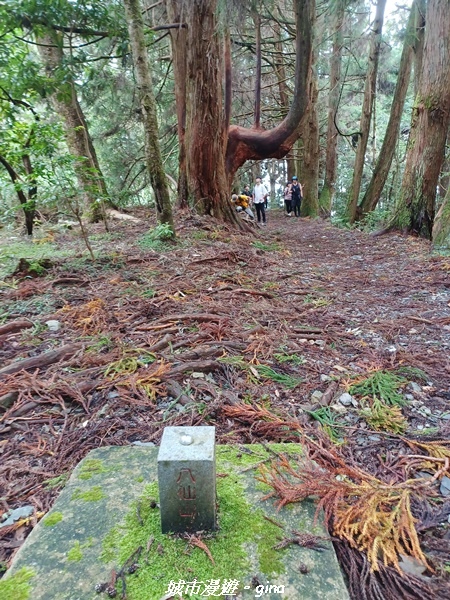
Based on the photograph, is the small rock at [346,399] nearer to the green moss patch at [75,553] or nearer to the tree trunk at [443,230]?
the green moss patch at [75,553]

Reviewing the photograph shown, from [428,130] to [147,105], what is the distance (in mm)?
5574

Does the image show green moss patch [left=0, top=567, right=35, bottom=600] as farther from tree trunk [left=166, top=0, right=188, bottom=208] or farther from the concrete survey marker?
tree trunk [left=166, top=0, right=188, bottom=208]

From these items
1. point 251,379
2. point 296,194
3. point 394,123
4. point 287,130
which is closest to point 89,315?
point 251,379

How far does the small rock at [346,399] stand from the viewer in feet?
7.64

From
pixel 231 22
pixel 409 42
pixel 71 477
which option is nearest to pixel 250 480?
pixel 71 477

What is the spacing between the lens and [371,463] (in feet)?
5.93

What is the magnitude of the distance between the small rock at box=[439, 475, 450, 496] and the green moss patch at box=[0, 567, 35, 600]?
5.53ft

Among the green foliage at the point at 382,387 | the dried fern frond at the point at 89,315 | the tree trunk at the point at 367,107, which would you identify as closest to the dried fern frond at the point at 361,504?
the green foliage at the point at 382,387

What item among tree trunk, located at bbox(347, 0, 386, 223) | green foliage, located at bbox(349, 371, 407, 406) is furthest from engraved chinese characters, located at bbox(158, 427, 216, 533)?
tree trunk, located at bbox(347, 0, 386, 223)

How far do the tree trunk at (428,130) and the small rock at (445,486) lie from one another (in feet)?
18.5

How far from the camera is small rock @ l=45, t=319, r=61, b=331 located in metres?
3.19

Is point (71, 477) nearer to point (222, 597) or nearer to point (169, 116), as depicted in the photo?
point (222, 597)

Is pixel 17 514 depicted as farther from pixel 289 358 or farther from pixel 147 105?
pixel 147 105

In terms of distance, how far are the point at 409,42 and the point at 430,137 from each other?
10.9 ft
